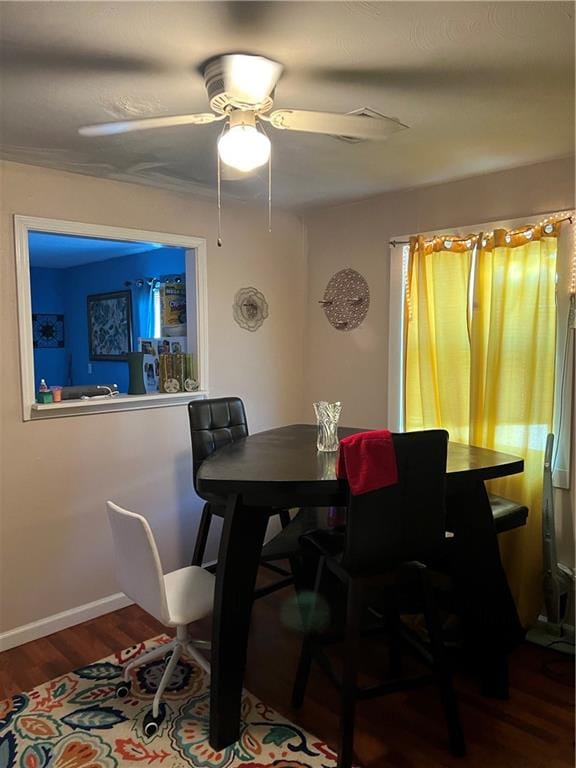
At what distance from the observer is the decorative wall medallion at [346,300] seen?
3.67 m

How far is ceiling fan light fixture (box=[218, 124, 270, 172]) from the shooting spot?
170cm

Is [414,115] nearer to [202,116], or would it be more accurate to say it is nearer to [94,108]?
[202,116]

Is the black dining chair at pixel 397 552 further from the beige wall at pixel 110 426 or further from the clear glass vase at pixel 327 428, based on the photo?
the beige wall at pixel 110 426

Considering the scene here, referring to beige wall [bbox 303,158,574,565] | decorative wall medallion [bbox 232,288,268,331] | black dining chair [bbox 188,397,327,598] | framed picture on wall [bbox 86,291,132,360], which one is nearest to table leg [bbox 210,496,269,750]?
black dining chair [bbox 188,397,327,598]

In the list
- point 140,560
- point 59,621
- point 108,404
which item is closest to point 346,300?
point 108,404

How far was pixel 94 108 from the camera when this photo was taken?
205 cm

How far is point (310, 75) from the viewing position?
69.9 inches

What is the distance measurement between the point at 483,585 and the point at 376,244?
2.16 meters

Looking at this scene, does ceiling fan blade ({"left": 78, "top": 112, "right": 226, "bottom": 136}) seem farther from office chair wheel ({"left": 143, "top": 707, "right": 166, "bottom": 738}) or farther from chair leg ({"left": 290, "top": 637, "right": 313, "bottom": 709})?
office chair wheel ({"left": 143, "top": 707, "right": 166, "bottom": 738})

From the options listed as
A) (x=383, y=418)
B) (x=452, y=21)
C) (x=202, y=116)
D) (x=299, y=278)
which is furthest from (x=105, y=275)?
(x=452, y=21)

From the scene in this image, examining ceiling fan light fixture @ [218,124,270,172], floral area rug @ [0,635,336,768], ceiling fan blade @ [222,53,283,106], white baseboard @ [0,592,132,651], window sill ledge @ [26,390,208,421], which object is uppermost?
ceiling fan blade @ [222,53,283,106]

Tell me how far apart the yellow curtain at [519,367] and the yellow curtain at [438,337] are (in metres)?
0.10

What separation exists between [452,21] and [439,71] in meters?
0.29

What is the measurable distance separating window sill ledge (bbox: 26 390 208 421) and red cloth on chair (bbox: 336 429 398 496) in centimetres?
173
